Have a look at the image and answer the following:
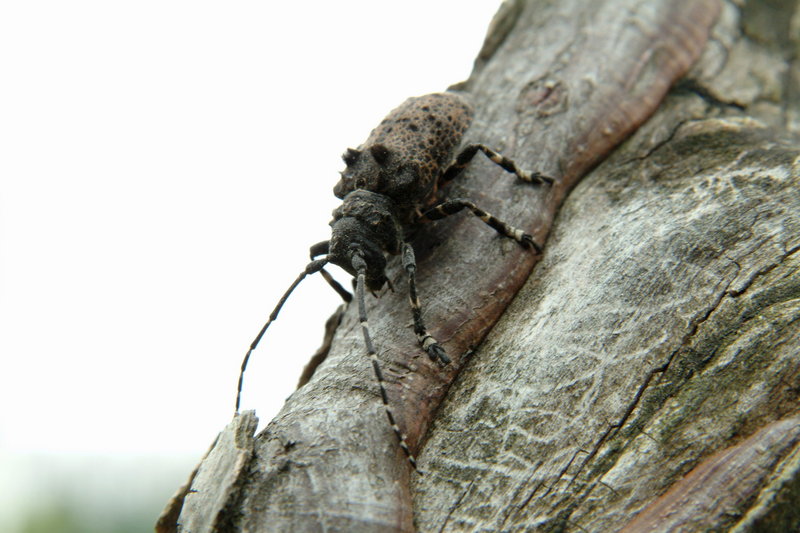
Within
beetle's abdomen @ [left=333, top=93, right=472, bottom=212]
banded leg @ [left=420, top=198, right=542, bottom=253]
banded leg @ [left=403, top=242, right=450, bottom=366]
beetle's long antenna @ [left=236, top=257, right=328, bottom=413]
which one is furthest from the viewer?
beetle's abdomen @ [left=333, top=93, right=472, bottom=212]

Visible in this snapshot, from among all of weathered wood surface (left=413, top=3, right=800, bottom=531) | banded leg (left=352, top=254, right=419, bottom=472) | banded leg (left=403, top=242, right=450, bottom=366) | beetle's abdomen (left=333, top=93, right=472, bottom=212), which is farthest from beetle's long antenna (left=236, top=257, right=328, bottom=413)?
weathered wood surface (left=413, top=3, right=800, bottom=531)

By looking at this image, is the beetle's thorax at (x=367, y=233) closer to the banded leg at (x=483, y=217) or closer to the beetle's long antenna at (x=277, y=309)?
the beetle's long antenna at (x=277, y=309)

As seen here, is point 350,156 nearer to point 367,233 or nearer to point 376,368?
point 367,233

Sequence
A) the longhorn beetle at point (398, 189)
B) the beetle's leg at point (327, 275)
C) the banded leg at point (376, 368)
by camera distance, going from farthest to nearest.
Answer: the beetle's leg at point (327, 275), the longhorn beetle at point (398, 189), the banded leg at point (376, 368)

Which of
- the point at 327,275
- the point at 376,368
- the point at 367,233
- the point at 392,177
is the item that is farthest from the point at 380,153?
the point at 376,368

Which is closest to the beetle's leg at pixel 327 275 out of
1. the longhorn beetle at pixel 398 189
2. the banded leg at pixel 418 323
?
the longhorn beetle at pixel 398 189

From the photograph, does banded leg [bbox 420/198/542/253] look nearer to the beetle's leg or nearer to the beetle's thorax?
the beetle's thorax

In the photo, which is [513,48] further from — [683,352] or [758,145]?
[683,352]

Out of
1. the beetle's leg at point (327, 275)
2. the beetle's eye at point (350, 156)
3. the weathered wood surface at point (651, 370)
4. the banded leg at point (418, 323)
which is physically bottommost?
the weathered wood surface at point (651, 370)
